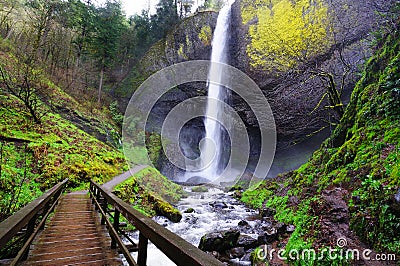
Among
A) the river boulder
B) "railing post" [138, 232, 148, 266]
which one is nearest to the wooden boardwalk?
"railing post" [138, 232, 148, 266]

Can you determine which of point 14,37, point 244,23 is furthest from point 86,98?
point 244,23

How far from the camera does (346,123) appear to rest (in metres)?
8.20

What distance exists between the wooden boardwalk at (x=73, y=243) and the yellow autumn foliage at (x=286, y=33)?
13050mm

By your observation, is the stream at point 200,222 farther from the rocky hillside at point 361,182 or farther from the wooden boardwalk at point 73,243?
the wooden boardwalk at point 73,243

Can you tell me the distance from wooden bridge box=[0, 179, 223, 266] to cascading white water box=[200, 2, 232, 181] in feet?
62.0

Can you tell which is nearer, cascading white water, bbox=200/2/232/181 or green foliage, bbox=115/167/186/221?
green foliage, bbox=115/167/186/221

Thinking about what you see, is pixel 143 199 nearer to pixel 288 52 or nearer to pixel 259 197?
pixel 259 197

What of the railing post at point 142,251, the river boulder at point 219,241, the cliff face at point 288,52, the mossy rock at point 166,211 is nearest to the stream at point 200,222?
the mossy rock at point 166,211

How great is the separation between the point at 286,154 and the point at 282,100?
23.2ft

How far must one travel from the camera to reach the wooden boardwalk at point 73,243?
2.89m

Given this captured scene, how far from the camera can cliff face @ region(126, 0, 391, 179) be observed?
517 inches

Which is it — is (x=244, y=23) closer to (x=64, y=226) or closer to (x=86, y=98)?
(x=86, y=98)

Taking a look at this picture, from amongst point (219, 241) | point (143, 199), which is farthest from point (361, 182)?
point (143, 199)

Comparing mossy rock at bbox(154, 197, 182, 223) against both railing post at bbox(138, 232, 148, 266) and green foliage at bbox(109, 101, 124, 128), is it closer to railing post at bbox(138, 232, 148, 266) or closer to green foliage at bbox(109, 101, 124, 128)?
railing post at bbox(138, 232, 148, 266)
